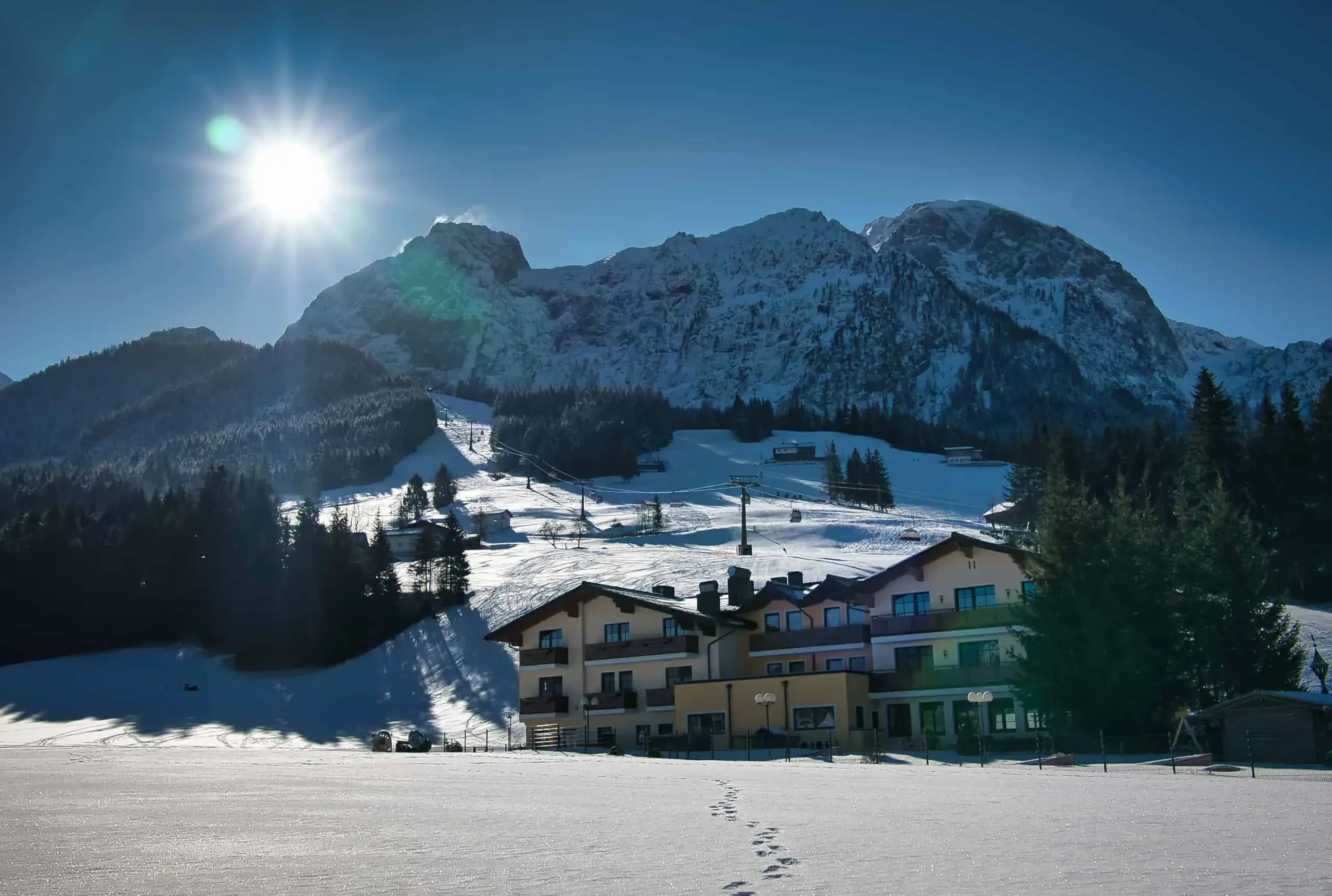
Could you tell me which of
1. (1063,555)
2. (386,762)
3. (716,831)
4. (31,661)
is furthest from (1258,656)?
(31,661)

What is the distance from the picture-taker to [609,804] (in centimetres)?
1681

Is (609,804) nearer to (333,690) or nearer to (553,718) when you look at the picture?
(553,718)

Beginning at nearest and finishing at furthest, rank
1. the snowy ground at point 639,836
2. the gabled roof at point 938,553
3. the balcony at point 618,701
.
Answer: the snowy ground at point 639,836 → the gabled roof at point 938,553 → the balcony at point 618,701

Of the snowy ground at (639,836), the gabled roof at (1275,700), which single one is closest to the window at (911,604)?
the gabled roof at (1275,700)

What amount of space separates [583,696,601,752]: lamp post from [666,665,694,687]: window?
3.45 meters

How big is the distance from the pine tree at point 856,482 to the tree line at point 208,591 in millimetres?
69839

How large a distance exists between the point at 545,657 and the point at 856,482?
99129mm

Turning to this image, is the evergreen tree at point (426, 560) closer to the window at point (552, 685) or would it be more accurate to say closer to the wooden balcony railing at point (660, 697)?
the window at point (552, 685)

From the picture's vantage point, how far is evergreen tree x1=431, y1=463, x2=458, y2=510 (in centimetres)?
14500

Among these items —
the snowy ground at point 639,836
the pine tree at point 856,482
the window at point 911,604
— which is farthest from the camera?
the pine tree at point 856,482

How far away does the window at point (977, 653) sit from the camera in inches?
1871

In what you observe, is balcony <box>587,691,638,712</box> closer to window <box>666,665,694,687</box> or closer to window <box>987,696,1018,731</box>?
window <box>666,665,694,687</box>

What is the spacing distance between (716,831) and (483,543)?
333 ft

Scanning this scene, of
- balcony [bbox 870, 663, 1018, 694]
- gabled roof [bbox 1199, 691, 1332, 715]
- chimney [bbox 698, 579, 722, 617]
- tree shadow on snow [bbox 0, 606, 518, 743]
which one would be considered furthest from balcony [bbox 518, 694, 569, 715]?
gabled roof [bbox 1199, 691, 1332, 715]
